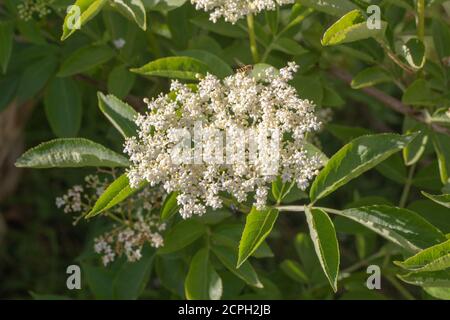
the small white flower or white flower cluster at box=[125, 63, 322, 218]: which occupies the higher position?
the small white flower

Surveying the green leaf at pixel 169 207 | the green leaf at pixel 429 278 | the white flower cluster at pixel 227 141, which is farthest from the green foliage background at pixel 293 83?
the green leaf at pixel 169 207

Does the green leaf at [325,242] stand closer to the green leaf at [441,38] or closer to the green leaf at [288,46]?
the green leaf at [288,46]

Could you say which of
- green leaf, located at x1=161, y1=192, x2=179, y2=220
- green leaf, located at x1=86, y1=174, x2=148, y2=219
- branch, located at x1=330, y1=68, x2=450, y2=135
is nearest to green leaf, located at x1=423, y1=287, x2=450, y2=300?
branch, located at x1=330, y1=68, x2=450, y2=135

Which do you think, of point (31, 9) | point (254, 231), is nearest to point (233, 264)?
point (254, 231)

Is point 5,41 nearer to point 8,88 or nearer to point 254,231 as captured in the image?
point 8,88

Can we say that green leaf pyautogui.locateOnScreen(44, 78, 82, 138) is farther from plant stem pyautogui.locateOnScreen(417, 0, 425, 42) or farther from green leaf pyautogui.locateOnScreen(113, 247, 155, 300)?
plant stem pyautogui.locateOnScreen(417, 0, 425, 42)

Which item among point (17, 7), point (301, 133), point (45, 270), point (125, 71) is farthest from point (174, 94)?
point (45, 270)
